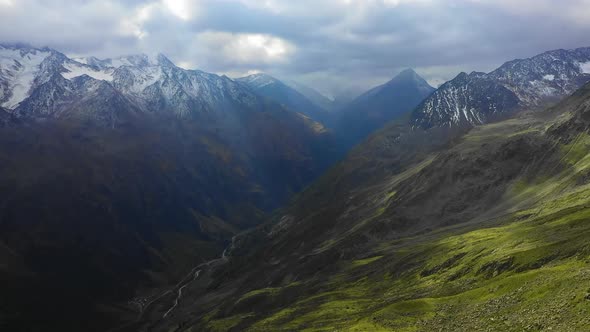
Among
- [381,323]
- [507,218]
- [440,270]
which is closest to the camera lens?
[381,323]

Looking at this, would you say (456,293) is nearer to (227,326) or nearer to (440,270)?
(440,270)

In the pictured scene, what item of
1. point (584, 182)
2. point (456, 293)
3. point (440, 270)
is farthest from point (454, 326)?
point (584, 182)

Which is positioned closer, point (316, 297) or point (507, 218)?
point (316, 297)

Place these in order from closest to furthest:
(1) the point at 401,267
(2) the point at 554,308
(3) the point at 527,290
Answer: (2) the point at 554,308, (3) the point at 527,290, (1) the point at 401,267

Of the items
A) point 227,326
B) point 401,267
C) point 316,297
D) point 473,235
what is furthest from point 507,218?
point 227,326

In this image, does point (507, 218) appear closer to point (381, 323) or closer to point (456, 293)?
point (456, 293)

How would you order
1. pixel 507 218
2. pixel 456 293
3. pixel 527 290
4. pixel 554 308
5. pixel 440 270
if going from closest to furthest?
1. pixel 554 308
2. pixel 527 290
3. pixel 456 293
4. pixel 440 270
5. pixel 507 218

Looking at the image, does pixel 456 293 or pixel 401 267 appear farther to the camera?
pixel 401 267

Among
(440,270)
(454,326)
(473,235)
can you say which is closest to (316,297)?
(440,270)

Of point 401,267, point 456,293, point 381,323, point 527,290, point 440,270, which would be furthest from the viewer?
point 401,267
